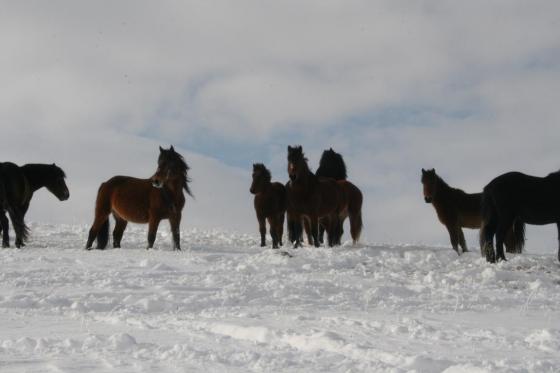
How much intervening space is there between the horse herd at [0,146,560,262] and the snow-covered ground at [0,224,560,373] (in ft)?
3.30

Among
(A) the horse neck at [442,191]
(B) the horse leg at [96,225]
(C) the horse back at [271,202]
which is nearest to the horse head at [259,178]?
(C) the horse back at [271,202]

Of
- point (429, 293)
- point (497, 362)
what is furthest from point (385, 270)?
point (497, 362)

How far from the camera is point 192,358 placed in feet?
13.9

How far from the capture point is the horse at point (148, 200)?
12.1 m

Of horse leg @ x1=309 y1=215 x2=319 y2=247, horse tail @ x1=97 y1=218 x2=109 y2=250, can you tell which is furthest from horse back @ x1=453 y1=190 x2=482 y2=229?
horse tail @ x1=97 y1=218 x2=109 y2=250

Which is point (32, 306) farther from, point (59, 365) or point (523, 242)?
point (523, 242)

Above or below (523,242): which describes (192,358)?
below

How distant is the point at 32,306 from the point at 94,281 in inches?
Answer: 49.5

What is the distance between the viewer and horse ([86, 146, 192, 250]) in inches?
477

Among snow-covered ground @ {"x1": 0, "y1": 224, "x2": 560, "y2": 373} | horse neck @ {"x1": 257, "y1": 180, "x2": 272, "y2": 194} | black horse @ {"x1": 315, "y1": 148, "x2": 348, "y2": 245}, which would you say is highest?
black horse @ {"x1": 315, "y1": 148, "x2": 348, "y2": 245}

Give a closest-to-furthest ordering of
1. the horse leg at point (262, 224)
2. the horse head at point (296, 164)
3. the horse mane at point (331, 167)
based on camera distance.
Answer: the horse head at point (296, 164)
the horse leg at point (262, 224)
the horse mane at point (331, 167)

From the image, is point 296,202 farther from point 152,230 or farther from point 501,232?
point 501,232

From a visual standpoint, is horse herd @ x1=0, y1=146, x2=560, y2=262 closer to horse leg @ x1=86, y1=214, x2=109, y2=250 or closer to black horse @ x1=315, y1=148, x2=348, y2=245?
horse leg @ x1=86, y1=214, x2=109, y2=250

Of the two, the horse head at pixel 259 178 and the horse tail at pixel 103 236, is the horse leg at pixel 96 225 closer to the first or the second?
the horse tail at pixel 103 236
